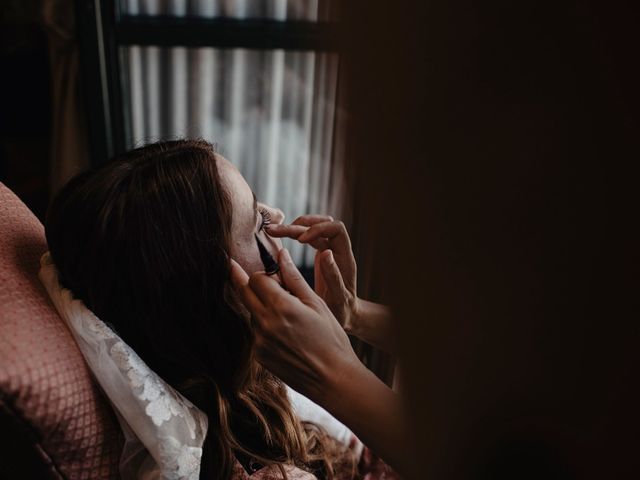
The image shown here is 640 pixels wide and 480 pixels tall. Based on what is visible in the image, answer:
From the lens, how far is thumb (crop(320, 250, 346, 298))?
3.66 feet

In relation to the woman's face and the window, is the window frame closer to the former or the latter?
the window

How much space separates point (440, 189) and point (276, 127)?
6.40 ft

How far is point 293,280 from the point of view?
830 millimetres

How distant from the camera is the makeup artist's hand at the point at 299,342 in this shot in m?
0.70

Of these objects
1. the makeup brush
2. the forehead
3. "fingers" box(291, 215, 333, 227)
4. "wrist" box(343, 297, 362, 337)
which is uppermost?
the forehead

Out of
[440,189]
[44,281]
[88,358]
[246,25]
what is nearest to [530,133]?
[440,189]

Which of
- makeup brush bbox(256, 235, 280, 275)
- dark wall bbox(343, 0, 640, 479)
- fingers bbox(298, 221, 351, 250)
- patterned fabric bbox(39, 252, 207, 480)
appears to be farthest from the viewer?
fingers bbox(298, 221, 351, 250)

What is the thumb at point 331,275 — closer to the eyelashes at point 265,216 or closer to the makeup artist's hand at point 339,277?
the makeup artist's hand at point 339,277

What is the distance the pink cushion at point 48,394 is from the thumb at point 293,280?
0.33m

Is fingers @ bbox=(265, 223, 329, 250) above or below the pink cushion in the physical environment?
above

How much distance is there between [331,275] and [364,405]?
0.50 metres

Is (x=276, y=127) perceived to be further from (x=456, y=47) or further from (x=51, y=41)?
(x=456, y=47)

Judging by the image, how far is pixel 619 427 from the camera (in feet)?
0.74

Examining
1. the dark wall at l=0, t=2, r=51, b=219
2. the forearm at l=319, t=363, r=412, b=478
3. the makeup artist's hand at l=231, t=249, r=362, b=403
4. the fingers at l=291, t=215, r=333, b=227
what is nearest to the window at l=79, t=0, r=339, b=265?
the dark wall at l=0, t=2, r=51, b=219
